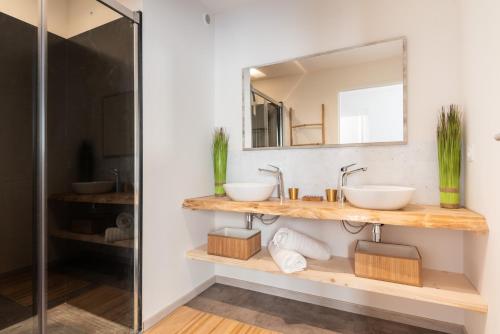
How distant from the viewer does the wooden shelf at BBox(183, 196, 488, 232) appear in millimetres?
1341

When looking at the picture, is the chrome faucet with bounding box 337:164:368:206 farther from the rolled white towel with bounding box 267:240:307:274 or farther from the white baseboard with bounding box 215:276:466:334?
the white baseboard with bounding box 215:276:466:334

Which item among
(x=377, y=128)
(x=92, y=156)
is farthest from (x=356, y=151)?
(x=92, y=156)

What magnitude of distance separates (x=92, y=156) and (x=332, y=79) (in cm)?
181

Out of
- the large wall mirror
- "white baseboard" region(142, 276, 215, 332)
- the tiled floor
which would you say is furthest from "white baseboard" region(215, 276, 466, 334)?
the large wall mirror

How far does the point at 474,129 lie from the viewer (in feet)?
4.72

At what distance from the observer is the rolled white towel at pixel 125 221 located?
177cm

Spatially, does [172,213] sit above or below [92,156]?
below

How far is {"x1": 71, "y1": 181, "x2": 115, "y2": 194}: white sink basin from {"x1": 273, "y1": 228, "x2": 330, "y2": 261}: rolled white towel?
1246mm

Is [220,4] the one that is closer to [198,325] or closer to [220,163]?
[220,163]

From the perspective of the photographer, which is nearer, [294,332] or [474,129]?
[474,129]

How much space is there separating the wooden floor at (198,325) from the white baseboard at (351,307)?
48 centimetres

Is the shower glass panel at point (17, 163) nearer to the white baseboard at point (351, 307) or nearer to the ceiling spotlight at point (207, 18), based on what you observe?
the ceiling spotlight at point (207, 18)

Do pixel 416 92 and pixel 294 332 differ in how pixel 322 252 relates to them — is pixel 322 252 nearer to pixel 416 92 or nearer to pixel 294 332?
pixel 294 332

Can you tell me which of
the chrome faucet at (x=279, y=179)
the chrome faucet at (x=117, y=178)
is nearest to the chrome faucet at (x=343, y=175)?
the chrome faucet at (x=279, y=179)
